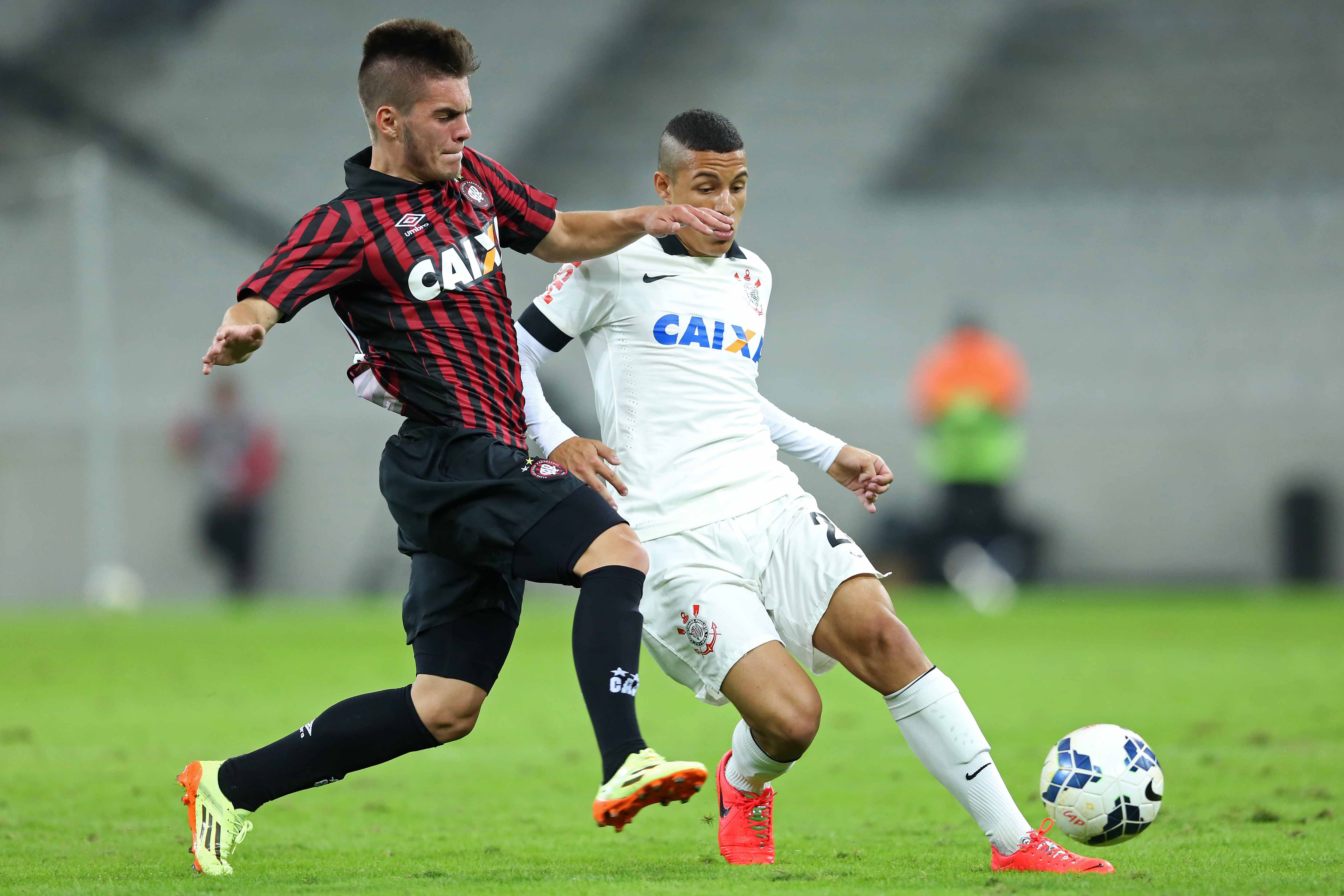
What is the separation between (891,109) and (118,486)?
32.4 feet

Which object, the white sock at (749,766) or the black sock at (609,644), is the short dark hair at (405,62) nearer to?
the black sock at (609,644)

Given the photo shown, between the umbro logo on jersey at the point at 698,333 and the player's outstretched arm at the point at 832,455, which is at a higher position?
the umbro logo on jersey at the point at 698,333

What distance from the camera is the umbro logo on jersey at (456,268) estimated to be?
3893 millimetres

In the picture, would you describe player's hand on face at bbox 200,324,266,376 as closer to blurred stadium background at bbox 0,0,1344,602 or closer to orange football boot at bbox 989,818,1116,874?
orange football boot at bbox 989,818,1116,874

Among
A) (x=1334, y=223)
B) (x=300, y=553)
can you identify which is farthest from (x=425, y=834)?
(x=1334, y=223)

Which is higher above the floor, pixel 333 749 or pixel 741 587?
pixel 741 587

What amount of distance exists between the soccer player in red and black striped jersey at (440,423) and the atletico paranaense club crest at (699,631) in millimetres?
446

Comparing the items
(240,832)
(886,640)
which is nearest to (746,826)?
(886,640)

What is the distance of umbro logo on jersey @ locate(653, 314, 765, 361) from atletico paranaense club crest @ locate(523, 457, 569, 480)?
29.4 inches

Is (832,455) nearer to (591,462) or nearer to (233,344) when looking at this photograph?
Result: (591,462)

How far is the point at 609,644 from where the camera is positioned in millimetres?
3617

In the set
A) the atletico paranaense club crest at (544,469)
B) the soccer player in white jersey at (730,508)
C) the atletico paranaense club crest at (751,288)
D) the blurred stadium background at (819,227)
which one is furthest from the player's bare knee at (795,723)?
the blurred stadium background at (819,227)

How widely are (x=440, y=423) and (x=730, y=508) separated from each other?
862 millimetres

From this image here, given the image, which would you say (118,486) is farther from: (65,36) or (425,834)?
(425,834)
